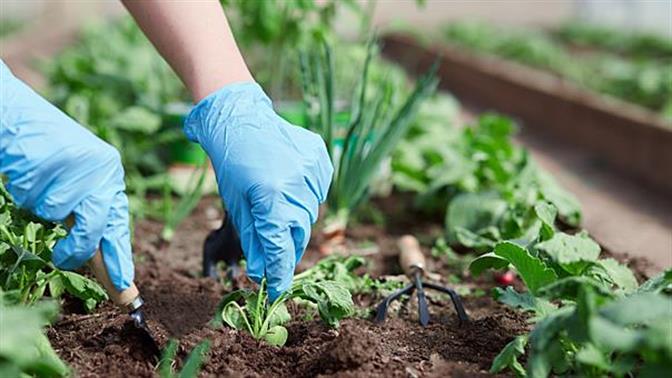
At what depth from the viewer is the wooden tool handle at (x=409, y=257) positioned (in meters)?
2.28

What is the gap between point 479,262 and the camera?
1.86m

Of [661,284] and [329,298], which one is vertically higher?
[661,284]

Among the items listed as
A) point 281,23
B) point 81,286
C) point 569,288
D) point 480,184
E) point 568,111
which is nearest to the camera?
point 569,288

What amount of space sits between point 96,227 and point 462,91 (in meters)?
5.63

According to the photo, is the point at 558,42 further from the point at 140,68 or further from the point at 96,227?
the point at 96,227

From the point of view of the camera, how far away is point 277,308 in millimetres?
1792

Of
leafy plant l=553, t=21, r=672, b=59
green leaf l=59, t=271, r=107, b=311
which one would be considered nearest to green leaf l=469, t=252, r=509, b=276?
green leaf l=59, t=271, r=107, b=311

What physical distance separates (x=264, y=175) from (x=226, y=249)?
1.86 ft

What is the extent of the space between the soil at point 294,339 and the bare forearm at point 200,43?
0.47m

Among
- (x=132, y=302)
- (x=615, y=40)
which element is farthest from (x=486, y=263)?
(x=615, y=40)

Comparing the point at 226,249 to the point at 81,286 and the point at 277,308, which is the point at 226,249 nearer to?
the point at 277,308

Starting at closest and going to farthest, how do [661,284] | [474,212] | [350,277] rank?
1. [661,284]
2. [350,277]
3. [474,212]

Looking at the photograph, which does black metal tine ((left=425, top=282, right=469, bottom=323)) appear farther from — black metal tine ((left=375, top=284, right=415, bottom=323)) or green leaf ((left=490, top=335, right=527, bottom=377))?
green leaf ((left=490, top=335, right=527, bottom=377))

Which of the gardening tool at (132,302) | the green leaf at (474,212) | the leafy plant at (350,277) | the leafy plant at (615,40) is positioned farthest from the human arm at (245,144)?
the leafy plant at (615,40)
